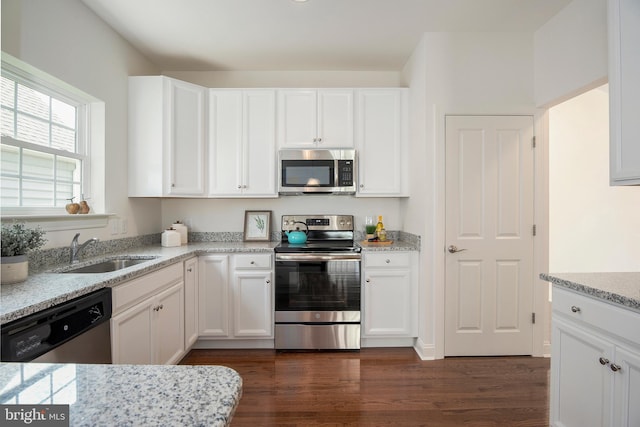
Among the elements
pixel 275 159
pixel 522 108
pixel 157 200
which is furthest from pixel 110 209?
pixel 522 108

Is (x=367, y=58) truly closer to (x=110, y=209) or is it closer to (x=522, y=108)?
(x=522, y=108)

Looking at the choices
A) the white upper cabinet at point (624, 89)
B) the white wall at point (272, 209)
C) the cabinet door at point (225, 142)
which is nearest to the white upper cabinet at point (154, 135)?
the cabinet door at point (225, 142)

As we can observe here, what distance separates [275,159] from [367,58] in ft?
4.32

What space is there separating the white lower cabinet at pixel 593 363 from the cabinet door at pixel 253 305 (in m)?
2.01

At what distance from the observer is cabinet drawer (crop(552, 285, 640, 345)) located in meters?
1.23

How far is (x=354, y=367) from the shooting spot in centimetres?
251

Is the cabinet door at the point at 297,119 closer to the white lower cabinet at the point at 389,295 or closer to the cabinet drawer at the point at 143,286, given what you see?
the white lower cabinet at the point at 389,295

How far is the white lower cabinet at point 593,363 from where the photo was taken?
Result: 4.06ft

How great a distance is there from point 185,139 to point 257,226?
3.58 ft

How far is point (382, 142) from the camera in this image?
3.06m

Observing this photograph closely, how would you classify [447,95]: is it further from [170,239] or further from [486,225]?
[170,239]

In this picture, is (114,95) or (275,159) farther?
(275,159)

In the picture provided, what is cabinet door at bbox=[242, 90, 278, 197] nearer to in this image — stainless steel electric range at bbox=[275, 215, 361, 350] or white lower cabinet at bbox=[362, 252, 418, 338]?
stainless steel electric range at bbox=[275, 215, 361, 350]

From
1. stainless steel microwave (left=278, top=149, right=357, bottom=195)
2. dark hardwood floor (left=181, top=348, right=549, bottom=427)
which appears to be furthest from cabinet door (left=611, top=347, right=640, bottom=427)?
stainless steel microwave (left=278, top=149, right=357, bottom=195)
